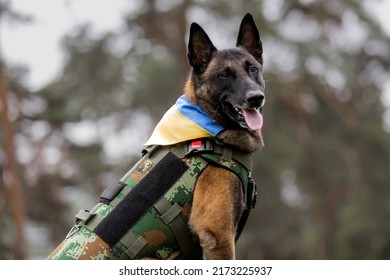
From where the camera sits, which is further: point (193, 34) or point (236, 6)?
point (236, 6)

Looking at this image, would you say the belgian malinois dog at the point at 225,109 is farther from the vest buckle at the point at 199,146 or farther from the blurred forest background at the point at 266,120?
the blurred forest background at the point at 266,120

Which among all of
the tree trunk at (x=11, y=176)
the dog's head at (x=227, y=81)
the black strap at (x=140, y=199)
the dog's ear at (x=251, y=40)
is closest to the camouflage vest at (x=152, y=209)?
the black strap at (x=140, y=199)

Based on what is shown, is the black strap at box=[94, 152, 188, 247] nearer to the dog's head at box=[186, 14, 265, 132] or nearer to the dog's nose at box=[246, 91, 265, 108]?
the dog's head at box=[186, 14, 265, 132]

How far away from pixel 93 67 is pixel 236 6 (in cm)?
643

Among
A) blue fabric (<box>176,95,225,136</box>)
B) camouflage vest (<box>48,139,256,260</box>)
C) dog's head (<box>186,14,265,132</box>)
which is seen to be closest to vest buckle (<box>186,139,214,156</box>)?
camouflage vest (<box>48,139,256,260</box>)

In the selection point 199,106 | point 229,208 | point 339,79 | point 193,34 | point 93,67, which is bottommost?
point 229,208

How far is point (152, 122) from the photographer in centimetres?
3319

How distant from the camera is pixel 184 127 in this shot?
5945 mm

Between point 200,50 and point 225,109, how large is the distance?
63 centimetres

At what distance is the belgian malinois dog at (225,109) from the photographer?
566cm

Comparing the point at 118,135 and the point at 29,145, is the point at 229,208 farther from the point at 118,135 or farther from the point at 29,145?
the point at 118,135

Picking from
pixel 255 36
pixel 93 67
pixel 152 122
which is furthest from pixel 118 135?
pixel 255 36

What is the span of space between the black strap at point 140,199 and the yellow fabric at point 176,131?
155 mm

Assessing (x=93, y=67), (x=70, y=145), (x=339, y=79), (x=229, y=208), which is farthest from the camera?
(x=339, y=79)
